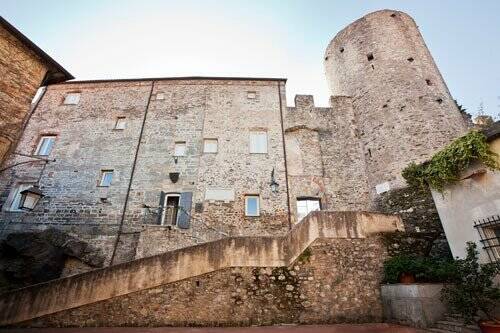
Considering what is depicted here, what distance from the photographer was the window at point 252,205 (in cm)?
1110

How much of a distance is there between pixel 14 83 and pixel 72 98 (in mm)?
9656

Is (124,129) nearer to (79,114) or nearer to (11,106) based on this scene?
(79,114)

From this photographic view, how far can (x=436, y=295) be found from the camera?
5.00 meters

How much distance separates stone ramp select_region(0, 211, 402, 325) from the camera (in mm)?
5488

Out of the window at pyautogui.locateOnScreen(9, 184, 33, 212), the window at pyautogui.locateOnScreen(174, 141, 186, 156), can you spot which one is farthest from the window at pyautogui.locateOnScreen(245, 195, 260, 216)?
the window at pyautogui.locateOnScreen(9, 184, 33, 212)

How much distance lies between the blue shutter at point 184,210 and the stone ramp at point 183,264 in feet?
14.9

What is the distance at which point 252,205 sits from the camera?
37.1 feet

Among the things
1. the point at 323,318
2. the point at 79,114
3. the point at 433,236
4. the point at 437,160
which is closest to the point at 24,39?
the point at 79,114

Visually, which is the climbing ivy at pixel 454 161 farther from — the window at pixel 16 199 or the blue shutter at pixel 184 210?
the window at pixel 16 199

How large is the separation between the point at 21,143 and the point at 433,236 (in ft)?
57.4

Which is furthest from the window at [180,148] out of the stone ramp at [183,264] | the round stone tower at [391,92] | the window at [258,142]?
the round stone tower at [391,92]

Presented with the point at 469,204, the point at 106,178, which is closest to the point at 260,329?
the point at 469,204

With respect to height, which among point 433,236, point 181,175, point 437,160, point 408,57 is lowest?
point 433,236

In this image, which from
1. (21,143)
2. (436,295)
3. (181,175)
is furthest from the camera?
(21,143)
